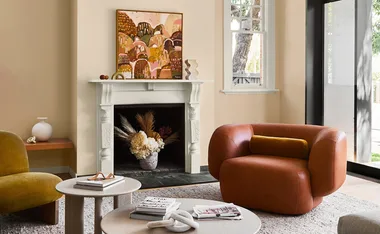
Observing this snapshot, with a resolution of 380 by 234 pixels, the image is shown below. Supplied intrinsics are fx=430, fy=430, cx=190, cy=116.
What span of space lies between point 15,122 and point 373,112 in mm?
4236

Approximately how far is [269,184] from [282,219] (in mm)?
293

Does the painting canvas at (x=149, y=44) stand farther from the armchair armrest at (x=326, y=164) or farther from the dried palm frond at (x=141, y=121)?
the armchair armrest at (x=326, y=164)

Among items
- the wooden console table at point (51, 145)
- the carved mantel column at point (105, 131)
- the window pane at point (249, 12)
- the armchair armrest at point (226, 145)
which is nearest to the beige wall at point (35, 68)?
the wooden console table at point (51, 145)

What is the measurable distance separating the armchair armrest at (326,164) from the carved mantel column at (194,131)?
6.48 ft

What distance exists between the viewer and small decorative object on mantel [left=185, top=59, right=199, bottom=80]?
17.1 ft

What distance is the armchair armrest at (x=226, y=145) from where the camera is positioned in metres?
3.91

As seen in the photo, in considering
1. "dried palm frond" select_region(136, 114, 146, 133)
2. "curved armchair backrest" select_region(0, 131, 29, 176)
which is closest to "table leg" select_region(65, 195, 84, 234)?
"curved armchair backrest" select_region(0, 131, 29, 176)

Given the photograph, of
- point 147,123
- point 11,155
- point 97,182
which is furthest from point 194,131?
point 97,182

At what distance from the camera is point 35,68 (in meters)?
5.05

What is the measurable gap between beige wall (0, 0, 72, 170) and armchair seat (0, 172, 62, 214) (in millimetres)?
1943

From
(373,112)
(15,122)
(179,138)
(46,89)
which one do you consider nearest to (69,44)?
(46,89)

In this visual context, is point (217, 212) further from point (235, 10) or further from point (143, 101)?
point (235, 10)

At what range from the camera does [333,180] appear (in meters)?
3.43

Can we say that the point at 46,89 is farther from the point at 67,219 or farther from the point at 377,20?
the point at 377,20
